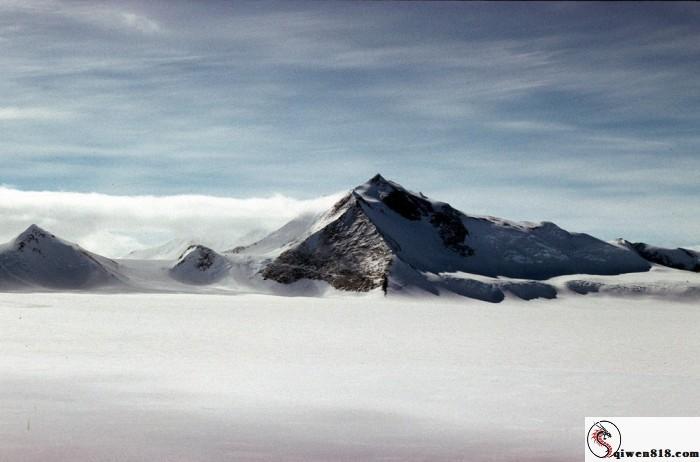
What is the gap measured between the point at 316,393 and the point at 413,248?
105 m

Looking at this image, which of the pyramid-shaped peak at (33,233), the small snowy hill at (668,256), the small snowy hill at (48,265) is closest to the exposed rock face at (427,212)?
the small snowy hill at (668,256)

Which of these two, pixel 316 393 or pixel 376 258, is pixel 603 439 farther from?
pixel 376 258

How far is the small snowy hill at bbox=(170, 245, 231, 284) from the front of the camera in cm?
11919

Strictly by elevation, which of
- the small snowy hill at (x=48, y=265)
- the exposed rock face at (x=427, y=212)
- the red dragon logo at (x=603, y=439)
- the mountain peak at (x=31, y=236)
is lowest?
the red dragon logo at (x=603, y=439)

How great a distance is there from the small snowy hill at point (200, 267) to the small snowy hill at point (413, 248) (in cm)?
819

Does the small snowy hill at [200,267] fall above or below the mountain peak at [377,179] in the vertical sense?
below

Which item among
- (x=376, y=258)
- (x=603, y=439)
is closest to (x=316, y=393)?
(x=603, y=439)

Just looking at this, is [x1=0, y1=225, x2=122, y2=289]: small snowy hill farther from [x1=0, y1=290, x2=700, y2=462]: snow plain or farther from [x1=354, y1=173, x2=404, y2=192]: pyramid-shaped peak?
[x1=0, y1=290, x2=700, y2=462]: snow plain

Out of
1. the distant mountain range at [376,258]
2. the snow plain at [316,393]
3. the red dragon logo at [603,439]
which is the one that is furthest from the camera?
the distant mountain range at [376,258]

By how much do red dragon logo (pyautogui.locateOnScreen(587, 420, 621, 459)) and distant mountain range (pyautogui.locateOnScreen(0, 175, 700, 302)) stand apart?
86.3 m

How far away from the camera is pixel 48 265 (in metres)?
110

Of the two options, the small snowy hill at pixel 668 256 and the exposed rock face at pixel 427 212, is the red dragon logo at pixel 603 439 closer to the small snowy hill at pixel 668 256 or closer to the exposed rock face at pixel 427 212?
the exposed rock face at pixel 427 212

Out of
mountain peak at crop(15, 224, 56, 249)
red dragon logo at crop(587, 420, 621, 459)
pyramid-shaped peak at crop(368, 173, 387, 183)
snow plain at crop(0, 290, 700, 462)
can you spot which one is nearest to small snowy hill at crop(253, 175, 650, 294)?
pyramid-shaped peak at crop(368, 173, 387, 183)

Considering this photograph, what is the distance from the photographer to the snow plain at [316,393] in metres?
13.7
